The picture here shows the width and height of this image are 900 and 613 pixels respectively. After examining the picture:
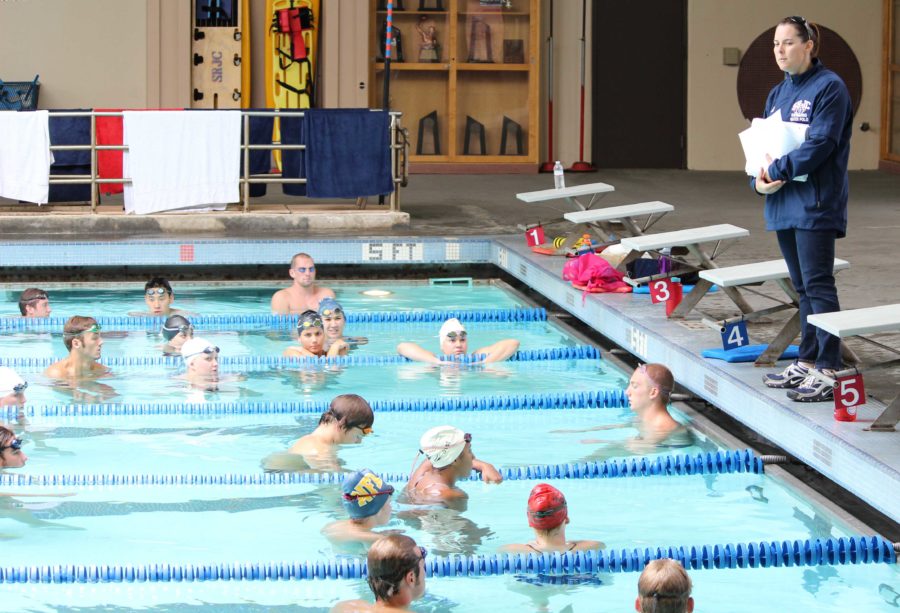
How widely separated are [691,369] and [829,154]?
187 cm

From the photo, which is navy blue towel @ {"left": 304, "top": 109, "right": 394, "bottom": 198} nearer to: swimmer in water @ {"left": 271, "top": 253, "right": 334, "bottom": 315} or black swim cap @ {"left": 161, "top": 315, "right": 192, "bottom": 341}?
swimmer in water @ {"left": 271, "top": 253, "right": 334, "bottom": 315}

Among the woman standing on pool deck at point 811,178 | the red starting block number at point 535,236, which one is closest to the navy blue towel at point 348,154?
the red starting block number at point 535,236

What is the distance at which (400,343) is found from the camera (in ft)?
30.7

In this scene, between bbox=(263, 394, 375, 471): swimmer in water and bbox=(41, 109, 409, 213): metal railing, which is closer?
bbox=(263, 394, 375, 471): swimmer in water

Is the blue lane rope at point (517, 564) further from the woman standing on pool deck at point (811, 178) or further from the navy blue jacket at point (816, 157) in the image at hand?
the navy blue jacket at point (816, 157)

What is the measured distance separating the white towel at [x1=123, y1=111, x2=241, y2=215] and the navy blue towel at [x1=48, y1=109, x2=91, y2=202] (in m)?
0.54

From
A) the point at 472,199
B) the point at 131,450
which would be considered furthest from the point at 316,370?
the point at 472,199

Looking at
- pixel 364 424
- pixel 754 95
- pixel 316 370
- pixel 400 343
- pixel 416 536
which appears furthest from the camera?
pixel 754 95

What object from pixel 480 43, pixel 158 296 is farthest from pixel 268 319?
pixel 480 43

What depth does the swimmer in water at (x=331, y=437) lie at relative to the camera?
608cm

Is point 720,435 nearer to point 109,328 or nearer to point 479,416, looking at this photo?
point 479,416

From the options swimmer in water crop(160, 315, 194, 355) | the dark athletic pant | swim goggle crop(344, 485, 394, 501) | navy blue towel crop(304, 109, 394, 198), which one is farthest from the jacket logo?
navy blue towel crop(304, 109, 394, 198)

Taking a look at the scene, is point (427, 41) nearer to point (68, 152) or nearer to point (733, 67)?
point (733, 67)

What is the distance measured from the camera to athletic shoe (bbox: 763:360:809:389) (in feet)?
20.2
